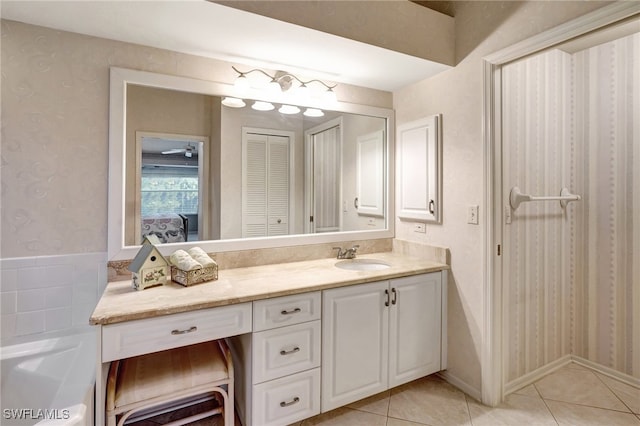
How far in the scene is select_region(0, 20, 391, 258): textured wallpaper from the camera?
1506 millimetres

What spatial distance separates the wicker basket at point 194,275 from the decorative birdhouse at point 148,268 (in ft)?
0.16

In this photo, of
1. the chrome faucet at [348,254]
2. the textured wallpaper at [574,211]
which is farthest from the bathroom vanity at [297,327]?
the textured wallpaper at [574,211]

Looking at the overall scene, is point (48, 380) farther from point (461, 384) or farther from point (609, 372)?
point (609, 372)

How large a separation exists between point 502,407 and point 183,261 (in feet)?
6.71

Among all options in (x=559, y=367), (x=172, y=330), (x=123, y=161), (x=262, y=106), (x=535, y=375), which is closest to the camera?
(x=172, y=330)

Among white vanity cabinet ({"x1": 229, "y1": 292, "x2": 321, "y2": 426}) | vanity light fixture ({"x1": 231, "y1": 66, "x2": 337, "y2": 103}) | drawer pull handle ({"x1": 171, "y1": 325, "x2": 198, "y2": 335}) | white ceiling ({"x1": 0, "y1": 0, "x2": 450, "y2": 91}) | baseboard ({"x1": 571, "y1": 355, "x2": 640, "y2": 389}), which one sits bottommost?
baseboard ({"x1": 571, "y1": 355, "x2": 640, "y2": 389})

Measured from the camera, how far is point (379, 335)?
1880 mm

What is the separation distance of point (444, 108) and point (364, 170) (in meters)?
0.73

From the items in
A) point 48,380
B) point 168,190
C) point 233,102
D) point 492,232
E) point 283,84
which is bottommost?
point 48,380

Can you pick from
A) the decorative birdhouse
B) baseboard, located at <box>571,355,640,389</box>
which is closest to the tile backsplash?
the decorative birdhouse

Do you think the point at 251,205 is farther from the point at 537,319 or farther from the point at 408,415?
the point at 537,319

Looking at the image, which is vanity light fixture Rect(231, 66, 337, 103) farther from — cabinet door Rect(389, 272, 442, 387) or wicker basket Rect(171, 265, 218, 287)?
cabinet door Rect(389, 272, 442, 387)

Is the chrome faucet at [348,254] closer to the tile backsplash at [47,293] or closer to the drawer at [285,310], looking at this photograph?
the drawer at [285,310]

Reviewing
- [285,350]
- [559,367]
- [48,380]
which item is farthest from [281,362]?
[559,367]
